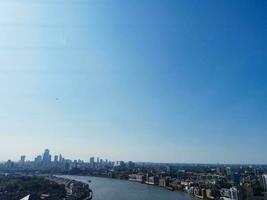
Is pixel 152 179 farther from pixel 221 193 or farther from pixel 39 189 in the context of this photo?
pixel 39 189

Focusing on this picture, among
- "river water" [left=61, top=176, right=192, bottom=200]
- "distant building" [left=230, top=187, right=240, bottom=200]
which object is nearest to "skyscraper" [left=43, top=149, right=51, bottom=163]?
"river water" [left=61, top=176, right=192, bottom=200]

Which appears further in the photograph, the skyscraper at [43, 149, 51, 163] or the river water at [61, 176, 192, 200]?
the skyscraper at [43, 149, 51, 163]

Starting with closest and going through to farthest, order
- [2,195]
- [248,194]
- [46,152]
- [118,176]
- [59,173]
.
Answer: [2,195], [248,194], [118,176], [59,173], [46,152]

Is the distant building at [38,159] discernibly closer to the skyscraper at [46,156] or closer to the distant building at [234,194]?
the skyscraper at [46,156]

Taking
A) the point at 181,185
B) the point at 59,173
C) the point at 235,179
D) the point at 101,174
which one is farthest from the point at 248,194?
the point at 59,173

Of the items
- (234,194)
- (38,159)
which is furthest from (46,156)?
(234,194)

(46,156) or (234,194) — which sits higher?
(46,156)

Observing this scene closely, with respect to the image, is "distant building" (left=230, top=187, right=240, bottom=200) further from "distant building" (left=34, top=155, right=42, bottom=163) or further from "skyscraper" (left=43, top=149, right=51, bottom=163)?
"distant building" (left=34, top=155, right=42, bottom=163)

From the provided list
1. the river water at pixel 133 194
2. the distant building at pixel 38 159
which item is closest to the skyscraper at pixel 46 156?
the distant building at pixel 38 159

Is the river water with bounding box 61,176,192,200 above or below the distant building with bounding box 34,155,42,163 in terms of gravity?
below

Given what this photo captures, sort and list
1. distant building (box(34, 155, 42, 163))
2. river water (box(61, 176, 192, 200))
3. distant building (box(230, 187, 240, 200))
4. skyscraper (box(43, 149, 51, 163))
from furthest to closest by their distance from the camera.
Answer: distant building (box(34, 155, 42, 163)) → skyscraper (box(43, 149, 51, 163)) → river water (box(61, 176, 192, 200)) → distant building (box(230, 187, 240, 200))

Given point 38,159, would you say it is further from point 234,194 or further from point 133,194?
point 234,194
